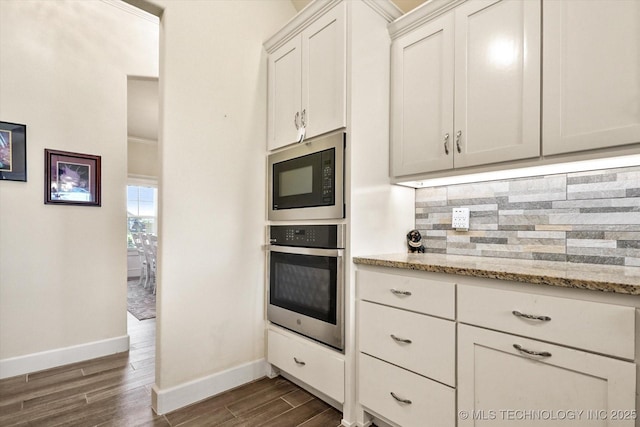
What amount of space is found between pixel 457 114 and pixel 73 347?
314 cm

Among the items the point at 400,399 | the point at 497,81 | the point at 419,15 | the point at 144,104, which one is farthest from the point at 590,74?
the point at 144,104

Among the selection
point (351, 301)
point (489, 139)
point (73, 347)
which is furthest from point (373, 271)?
point (73, 347)

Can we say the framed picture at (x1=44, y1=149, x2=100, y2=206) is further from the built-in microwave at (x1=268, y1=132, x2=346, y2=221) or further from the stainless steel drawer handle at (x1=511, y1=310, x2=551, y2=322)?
the stainless steel drawer handle at (x1=511, y1=310, x2=551, y2=322)

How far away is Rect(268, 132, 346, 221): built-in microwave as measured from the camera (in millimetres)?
1683

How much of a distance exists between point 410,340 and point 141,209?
6782mm

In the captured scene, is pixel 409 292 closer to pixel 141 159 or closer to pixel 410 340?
pixel 410 340

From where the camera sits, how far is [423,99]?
171cm

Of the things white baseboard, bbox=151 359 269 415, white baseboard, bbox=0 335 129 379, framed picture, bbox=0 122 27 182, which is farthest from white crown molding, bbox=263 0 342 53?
white baseboard, bbox=0 335 129 379

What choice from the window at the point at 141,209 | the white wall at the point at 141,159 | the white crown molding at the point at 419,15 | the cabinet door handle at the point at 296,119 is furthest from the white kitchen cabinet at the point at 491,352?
the white wall at the point at 141,159

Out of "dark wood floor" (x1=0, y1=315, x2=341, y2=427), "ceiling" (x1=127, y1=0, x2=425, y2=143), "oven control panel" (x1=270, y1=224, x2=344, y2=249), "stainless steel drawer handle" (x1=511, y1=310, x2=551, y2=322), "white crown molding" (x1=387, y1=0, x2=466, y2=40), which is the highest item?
"ceiling" (x1=127, y1=0, x2=425, y2=143)

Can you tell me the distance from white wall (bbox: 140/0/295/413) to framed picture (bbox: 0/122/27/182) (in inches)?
50.9

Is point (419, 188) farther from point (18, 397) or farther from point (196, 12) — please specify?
point (18, 397)

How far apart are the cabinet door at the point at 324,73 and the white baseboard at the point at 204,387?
1587 millimetres

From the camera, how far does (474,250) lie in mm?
1780
